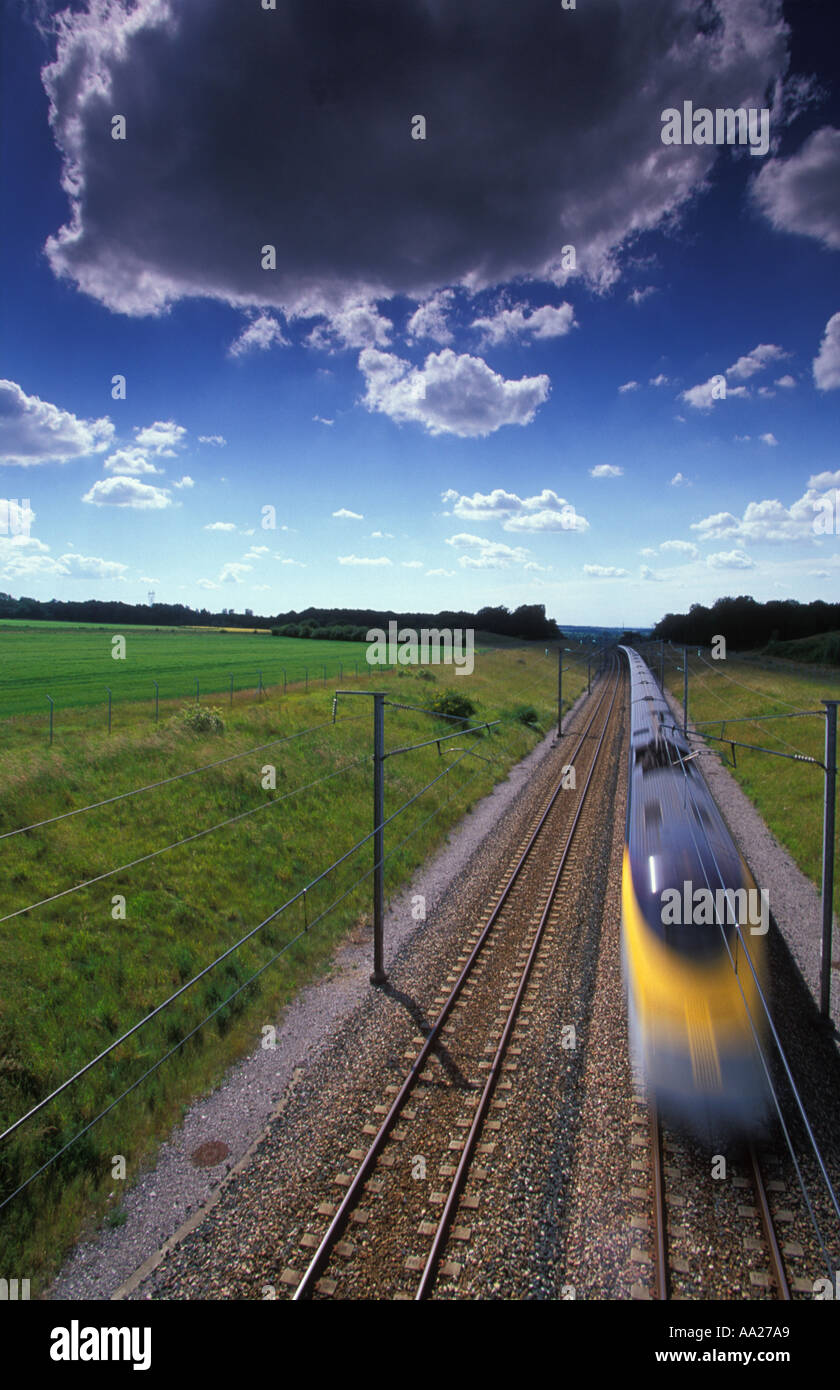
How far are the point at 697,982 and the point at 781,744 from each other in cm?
2816

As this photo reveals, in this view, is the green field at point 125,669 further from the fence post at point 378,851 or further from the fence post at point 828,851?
the fence post at point 828,851

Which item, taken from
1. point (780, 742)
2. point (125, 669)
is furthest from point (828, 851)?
point (125, 669)

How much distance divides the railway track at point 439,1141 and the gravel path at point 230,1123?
1551 millimetres

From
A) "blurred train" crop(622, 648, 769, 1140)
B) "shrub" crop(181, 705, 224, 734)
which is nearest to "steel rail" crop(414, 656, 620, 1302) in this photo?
"blurred train" crop(622, 648, 769, 1140)

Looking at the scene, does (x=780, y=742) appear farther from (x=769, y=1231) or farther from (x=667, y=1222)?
(x=667, y=1222)

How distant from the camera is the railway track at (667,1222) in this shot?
22.2 feet

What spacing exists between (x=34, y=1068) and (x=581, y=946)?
35.2 feet

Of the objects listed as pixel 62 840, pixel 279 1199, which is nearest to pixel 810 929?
pixel 279 1199

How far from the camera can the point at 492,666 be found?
72875mm

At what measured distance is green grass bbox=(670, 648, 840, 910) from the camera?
21.3 metres

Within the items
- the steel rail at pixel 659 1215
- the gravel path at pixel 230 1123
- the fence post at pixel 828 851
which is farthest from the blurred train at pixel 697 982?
the gravel path at pixel 230 1123

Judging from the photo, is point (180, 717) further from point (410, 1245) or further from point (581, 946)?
point (410, 1245)

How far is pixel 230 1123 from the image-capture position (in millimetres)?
9617
